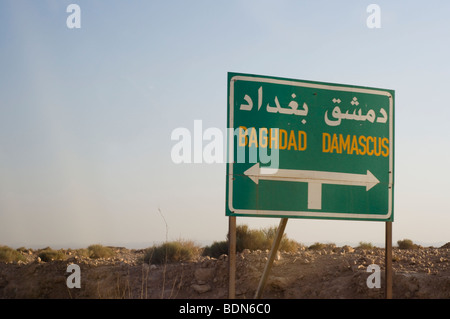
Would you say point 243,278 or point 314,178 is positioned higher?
point 314,178

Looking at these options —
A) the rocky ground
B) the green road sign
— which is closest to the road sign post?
the green road sign

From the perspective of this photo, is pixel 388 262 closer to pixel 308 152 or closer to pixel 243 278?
pixel 308 152

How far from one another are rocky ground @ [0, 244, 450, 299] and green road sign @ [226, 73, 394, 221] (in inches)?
89.9

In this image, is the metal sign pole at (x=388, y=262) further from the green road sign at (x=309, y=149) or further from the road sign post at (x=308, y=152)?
the green road sign at (x=309, y=149)

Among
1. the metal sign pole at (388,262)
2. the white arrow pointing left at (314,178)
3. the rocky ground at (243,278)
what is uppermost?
the white arrow pointing left at (314,178)

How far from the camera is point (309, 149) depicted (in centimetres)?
714

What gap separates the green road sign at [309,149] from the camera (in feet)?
21.8

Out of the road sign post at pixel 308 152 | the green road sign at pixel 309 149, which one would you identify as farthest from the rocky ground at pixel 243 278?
the green road sign at pixel 309 149

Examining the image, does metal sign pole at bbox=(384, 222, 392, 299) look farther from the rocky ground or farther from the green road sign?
the rocky ground

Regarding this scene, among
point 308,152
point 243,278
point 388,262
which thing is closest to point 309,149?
point 308,152

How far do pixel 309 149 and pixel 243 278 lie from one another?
12.1 feet

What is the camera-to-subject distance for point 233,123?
6555mm

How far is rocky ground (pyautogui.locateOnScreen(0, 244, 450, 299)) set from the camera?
912 cm

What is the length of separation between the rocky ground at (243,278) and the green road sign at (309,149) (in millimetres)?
2283
